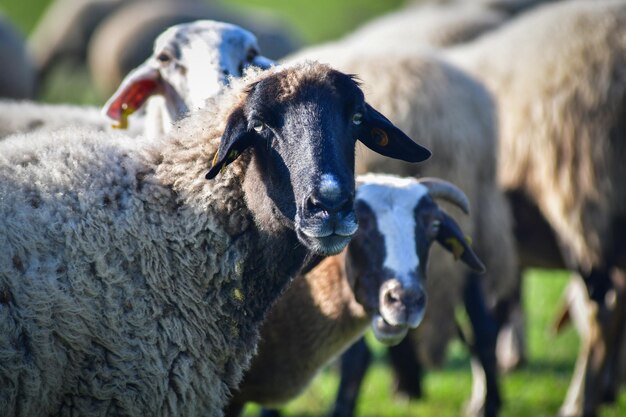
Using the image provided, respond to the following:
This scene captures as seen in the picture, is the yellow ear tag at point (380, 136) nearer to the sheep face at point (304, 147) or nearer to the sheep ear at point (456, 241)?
the sheep face at point (304, 147)

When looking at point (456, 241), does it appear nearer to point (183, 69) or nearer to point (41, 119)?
point (183, 69)

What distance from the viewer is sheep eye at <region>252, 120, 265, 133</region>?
319cm

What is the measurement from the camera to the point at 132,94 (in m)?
4.55

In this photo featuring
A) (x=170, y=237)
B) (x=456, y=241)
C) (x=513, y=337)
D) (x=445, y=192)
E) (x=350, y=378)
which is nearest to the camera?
(x=170, y=237)

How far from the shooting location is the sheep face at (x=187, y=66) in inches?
170

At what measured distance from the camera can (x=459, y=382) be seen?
7.03 meters

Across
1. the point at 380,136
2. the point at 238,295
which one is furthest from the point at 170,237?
the point at 380,136

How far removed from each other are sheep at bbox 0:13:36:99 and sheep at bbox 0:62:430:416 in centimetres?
892

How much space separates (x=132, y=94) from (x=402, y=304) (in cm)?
177

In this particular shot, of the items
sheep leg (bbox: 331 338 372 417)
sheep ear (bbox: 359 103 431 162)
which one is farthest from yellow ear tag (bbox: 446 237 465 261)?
sheep leg (bbox: 331 338 372 417)

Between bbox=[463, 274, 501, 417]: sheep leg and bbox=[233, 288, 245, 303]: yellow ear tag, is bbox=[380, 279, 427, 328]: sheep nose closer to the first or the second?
bbox=[233, 288, 245, 303]: yellow ear tag

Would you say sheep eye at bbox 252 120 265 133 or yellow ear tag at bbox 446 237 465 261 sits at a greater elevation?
sheep eye at bbox 252 120 265 133

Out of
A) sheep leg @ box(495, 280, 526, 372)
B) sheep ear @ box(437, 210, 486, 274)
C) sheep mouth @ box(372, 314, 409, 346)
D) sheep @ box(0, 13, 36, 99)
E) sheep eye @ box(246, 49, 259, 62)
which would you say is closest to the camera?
sheep mouth @ box(372, 314, 409, 346)

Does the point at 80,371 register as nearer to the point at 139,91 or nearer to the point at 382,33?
the point at 139,91
